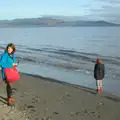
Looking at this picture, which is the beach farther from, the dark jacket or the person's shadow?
the dark jacket

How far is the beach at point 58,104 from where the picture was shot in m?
10.8

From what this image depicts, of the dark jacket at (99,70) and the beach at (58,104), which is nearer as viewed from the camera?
the beach at (58,104)

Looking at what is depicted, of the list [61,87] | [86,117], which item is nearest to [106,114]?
[86,117]

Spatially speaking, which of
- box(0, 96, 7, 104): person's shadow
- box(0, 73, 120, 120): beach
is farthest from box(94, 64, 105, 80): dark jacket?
box(0, 96, 7, 104): person's shadow

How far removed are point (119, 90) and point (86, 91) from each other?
5.99 feet

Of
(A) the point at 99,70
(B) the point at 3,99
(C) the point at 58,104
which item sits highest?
(A) the point at 99,70

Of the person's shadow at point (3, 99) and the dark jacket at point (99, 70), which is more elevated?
the dark jacket at point (99, 70)

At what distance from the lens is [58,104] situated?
1232 centimetres

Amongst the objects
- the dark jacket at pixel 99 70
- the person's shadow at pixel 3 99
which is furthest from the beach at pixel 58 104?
the dark jacket at pixel 99 70

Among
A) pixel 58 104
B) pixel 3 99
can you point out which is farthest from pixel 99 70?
pixel 3 99

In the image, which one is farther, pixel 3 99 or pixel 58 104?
pixel 58 104

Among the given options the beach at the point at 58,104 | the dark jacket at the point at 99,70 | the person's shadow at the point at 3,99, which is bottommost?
the beach at the point at 58,104

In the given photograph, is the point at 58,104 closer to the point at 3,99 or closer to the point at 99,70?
the point at 3,99

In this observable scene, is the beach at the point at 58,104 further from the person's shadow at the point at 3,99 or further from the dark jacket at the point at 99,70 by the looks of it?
the dark jacket at the point at 99,70
